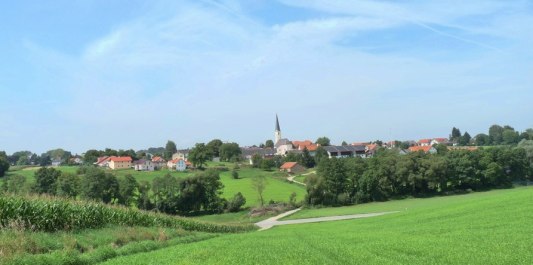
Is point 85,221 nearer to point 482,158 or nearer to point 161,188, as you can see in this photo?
point 161,188

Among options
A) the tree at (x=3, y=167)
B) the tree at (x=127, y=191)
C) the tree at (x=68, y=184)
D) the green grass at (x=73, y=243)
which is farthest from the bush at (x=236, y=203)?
the tree at (x=3, y=167)

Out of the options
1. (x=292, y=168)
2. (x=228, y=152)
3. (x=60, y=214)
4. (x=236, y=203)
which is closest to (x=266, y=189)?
(x=236, y=203)

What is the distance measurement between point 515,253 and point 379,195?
8154 centimetres

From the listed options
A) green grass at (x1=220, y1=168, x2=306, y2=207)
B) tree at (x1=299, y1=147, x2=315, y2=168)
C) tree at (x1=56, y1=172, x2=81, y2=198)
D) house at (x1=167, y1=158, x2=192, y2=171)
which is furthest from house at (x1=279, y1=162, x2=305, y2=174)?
tree at (x1=56, y1=172, x2=81, y2=198)

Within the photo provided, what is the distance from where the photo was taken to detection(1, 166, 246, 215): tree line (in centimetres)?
8100

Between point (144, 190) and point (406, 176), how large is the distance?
54.5 m

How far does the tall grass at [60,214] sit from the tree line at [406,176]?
6387 centimetres

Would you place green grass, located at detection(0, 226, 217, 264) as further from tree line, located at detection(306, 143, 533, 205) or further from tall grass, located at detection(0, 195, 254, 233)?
tree line, located at detection(306, 143, 533, 205)

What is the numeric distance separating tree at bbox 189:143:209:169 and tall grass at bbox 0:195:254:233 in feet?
414

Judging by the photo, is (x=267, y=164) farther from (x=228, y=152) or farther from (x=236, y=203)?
(x=236, y=203)

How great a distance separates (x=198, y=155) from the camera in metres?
156

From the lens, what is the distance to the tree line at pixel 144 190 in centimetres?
8100

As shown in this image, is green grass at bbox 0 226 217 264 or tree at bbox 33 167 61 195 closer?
green grass at bbox 0 226 217 264

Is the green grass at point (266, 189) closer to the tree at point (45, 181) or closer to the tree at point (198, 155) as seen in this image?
the tree at point (198, 155)
